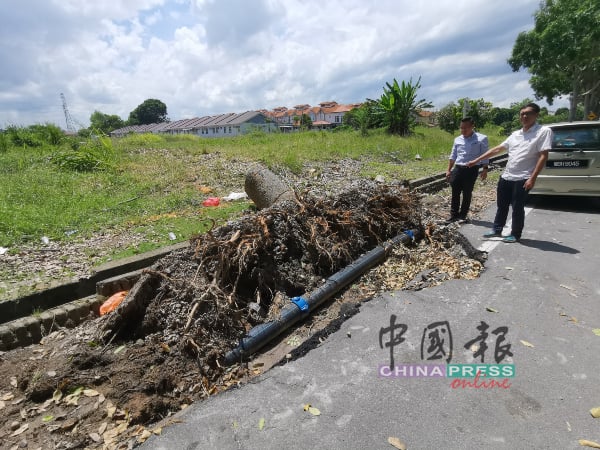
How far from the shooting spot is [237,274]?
343 cm

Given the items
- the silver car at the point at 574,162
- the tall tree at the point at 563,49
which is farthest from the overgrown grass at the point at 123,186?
the tall tree at the point at 563,49

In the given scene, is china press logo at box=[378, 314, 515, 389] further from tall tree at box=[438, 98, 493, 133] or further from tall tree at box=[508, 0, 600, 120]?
tall tree at box=[438, 98, 493, 133]

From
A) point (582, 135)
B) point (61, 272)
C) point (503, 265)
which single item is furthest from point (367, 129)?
point (61, 272)

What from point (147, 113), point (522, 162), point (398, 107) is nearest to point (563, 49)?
point (398, 107)

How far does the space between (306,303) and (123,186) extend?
6.06 m

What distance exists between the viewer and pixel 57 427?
7.22ft

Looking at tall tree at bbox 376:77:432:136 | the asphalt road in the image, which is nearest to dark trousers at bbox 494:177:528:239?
the asphalt road

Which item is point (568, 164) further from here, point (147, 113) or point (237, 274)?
point (147, 113)

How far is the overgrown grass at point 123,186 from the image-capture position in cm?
512

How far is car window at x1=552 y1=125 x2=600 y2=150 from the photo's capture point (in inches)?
232

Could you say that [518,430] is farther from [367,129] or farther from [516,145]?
[367,129]

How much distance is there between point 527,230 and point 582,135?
2.37m

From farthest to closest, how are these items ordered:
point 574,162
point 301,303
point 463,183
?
1. point 574,162
2. point 463,183
3. point 301,303

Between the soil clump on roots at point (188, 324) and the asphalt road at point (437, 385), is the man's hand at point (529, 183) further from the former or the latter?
the asphalt road at point (437, 385)
